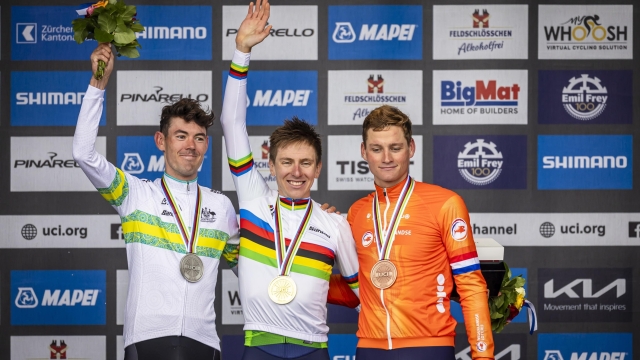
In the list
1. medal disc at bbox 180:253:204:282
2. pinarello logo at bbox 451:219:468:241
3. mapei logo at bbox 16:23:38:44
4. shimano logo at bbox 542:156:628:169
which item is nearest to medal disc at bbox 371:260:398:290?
pinarello logo at bbox 451:219:468:241

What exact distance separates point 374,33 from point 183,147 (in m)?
1.79

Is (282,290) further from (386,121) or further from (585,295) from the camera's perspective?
(585,295)

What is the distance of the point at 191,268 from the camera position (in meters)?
2.64

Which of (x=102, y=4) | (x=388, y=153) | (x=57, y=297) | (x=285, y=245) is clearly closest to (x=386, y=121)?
(x=388, y=153)

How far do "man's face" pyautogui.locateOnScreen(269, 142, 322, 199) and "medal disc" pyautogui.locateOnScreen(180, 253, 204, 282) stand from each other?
0.43m

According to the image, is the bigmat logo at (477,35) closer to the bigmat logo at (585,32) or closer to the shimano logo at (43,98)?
the bigmat logo at (585,32)

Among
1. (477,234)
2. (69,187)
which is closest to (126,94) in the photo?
(69,187)

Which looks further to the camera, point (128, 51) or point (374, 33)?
point (374, 33)

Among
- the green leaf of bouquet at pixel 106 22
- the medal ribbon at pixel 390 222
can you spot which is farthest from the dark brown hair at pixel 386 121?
the green leaf of bouquet at pixel 106 22

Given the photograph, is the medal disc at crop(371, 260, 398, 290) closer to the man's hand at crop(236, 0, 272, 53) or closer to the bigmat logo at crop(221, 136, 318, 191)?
the man's hand at crop(236, 0, 272, 53)

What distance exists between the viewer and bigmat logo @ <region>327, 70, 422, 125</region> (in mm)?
4102

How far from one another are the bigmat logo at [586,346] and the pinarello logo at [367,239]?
209cm

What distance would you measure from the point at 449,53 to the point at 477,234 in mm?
1108

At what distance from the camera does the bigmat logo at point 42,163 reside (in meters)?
4.11
